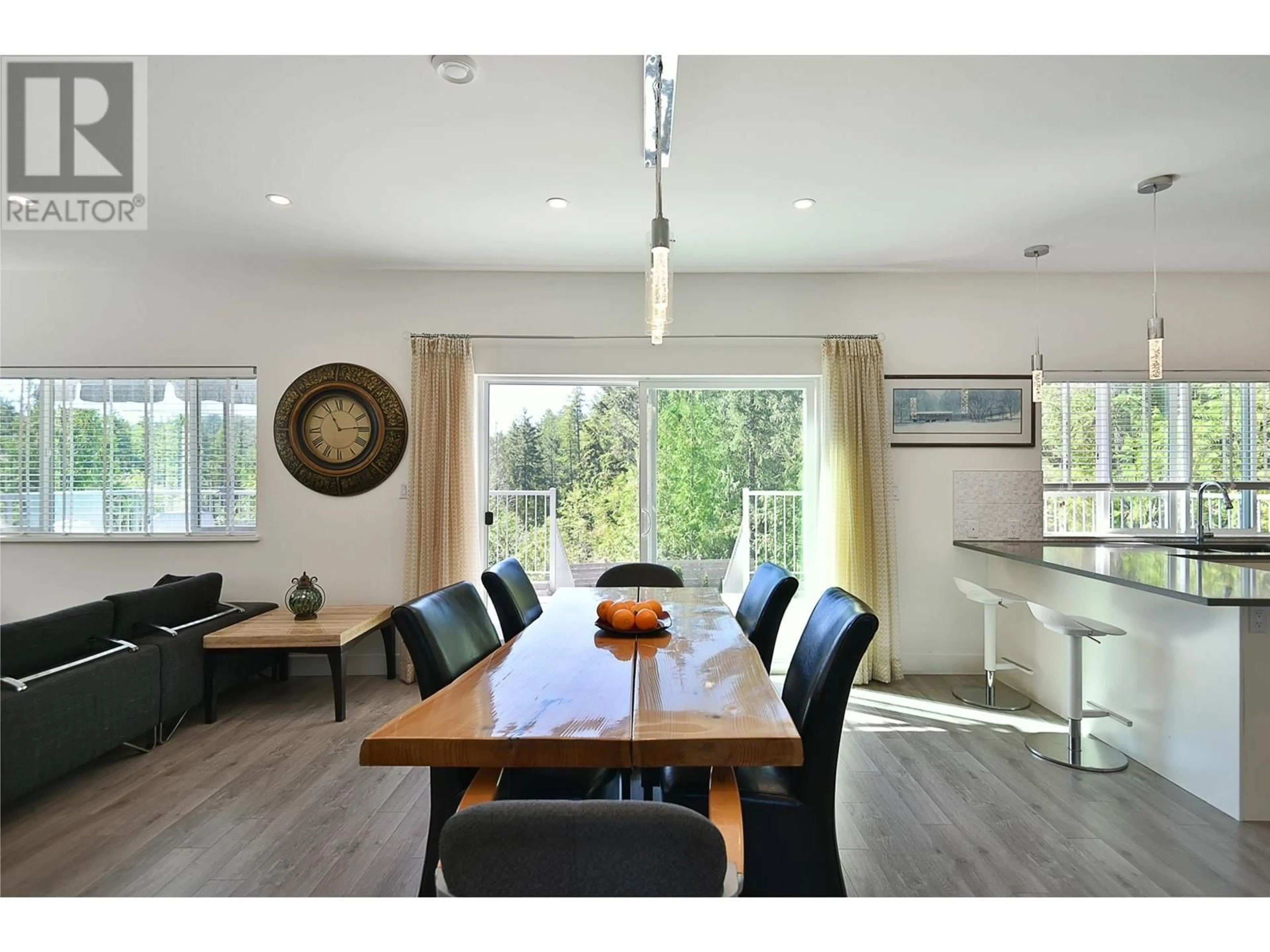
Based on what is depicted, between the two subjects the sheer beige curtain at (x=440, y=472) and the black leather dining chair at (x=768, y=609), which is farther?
the sheer beige curtain at (x=440, y=472)

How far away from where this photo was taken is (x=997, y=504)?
431 cm

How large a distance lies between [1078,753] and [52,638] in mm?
4334

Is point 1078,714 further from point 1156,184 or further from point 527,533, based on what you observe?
point 527,533

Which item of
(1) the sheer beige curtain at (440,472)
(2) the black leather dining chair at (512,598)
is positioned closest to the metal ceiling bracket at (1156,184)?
(2) the black leather dining chair at (512,598)

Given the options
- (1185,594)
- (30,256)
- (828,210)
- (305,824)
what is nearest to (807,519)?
(828,210)

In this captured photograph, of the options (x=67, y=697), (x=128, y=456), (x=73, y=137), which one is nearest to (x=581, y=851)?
(x=67, y=697)

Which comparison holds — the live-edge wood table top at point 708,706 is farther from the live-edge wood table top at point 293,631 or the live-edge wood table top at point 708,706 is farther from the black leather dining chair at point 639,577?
the live-edge wood table top at point 293,631

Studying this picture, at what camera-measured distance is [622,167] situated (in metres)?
2.78

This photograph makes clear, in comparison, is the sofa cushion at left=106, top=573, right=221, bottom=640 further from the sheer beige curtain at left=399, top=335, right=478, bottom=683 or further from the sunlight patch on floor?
the sunlight patch on floor

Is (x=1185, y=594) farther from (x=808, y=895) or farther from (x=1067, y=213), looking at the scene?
(x=1067, y=213)

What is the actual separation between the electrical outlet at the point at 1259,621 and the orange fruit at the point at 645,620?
216 cm

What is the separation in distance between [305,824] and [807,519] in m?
3.28

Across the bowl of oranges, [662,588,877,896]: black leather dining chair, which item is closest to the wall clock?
the bowl of oranges

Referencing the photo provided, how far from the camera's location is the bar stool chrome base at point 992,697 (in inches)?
144
